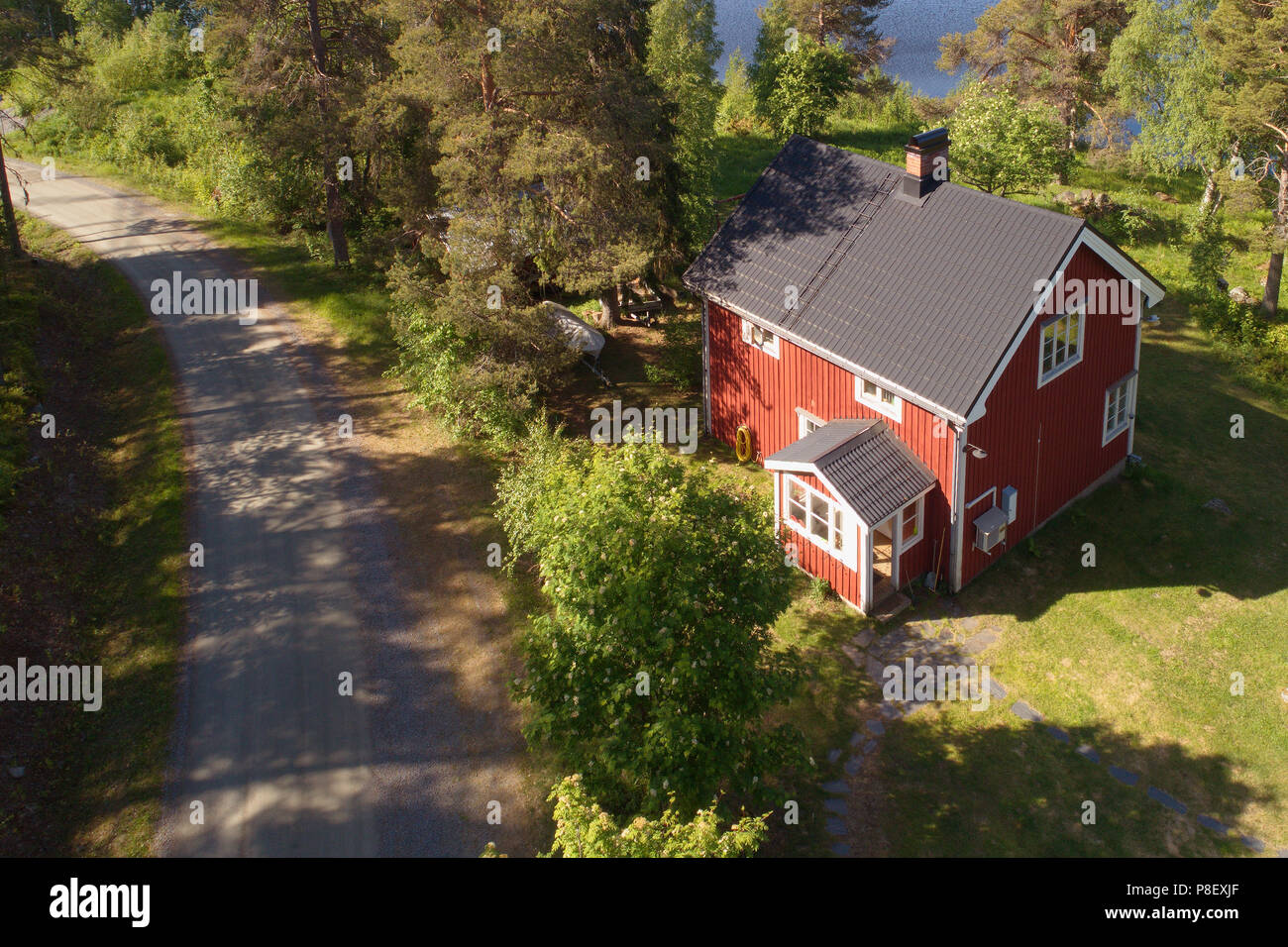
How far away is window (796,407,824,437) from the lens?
22.2 meters

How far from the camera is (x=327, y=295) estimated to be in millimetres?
32656

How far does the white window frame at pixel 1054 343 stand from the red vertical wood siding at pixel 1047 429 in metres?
0.09

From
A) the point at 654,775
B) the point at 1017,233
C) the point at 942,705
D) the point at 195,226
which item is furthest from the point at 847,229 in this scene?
the point at 195,226

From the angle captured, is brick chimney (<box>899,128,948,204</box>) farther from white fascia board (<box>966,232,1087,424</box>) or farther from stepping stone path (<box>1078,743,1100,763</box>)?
stepping stone path (<box>1078,743,1100,763</box>)

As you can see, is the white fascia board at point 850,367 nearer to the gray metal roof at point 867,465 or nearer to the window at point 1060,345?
the gray metal roof at point 867,465

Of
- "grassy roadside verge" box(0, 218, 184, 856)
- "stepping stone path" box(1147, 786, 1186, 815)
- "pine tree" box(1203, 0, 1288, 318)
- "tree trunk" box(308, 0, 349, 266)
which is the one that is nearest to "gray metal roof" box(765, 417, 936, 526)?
"stepping stone path" box(1147, 786, 1186, 815)

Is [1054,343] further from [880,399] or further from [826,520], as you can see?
[826,520]

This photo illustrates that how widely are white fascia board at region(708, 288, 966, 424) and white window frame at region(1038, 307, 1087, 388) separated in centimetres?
293

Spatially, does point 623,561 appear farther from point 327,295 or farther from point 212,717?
point 327,295

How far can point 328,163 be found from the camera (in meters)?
32.9

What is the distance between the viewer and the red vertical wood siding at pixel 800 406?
19875mm

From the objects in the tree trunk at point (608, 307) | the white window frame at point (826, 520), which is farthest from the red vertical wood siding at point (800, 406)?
the tree trunk at point (608, 307)

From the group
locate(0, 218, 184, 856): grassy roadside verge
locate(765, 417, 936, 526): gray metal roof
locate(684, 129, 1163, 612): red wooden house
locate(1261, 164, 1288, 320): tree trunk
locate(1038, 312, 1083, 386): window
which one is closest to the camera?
locate(0, 218, 184, 856): grassy roadside verge

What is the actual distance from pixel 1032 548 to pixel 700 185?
49.2 feet
